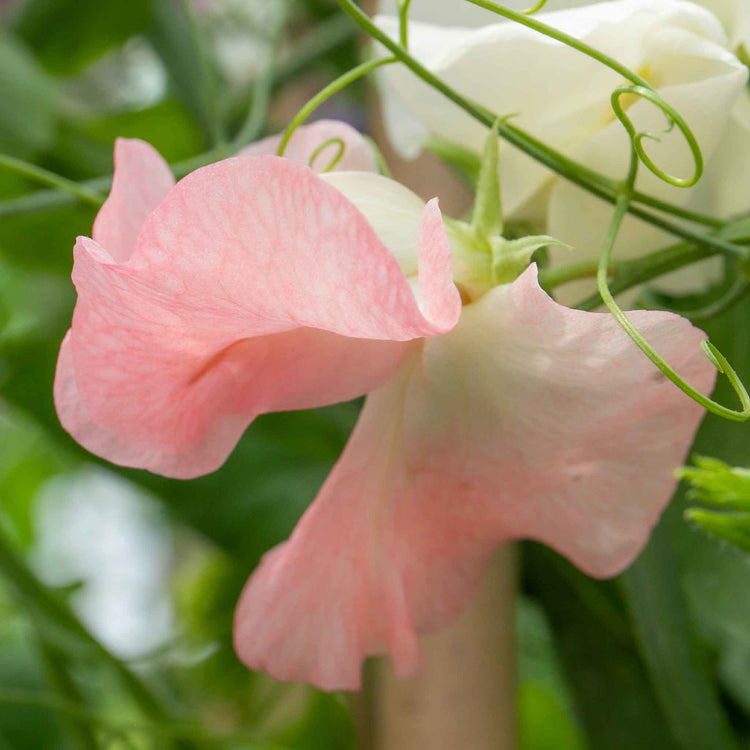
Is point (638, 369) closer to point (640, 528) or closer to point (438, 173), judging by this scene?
point (640, 528)

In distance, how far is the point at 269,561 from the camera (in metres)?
0.22

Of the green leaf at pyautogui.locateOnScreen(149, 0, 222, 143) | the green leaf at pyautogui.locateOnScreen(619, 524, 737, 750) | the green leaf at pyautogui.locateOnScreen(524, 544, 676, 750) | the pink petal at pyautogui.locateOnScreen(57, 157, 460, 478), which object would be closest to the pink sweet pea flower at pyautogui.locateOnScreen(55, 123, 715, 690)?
the pink petal at pyautogui.locateOnScreen(57, 157, 460, 478)

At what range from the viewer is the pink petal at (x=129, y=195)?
19 cm

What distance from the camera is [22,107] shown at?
1.61 ft

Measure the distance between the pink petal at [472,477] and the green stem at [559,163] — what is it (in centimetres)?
4

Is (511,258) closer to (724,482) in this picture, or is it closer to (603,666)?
(724,482)

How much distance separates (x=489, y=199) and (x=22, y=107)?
1.18ft

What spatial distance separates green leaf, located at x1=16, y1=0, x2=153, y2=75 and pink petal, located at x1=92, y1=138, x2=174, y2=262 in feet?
1.42

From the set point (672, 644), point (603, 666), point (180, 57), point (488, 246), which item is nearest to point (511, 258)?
point (488, 246)

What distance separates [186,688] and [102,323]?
1.91ft

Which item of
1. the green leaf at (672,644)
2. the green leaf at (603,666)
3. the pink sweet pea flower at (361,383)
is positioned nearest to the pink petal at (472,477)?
the pink sweet pea flower at (361,383)

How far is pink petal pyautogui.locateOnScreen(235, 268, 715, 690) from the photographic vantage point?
179mm

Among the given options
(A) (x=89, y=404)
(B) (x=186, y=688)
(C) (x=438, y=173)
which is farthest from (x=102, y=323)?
(B) (x=186, y=688)

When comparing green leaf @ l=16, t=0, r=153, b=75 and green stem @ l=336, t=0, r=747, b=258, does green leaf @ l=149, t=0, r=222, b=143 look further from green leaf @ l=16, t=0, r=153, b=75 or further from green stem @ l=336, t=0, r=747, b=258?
green stem @ l=336, t=0, r=747, b=258
